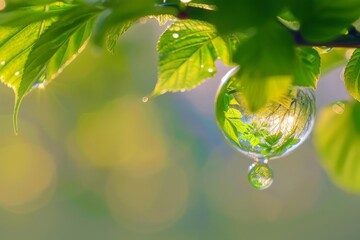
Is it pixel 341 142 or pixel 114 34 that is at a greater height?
pixel 114 34

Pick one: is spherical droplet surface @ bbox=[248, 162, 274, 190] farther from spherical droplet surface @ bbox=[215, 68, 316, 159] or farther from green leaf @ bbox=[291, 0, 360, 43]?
green leaf @ bbox=[291, 0, 360, 43]

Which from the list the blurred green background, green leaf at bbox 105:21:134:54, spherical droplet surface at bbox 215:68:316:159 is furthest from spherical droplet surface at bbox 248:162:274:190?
the blurred green background

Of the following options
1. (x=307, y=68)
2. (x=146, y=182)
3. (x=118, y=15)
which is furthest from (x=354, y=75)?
(x=146, y=182)

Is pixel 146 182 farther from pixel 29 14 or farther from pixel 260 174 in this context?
pixel 29 14

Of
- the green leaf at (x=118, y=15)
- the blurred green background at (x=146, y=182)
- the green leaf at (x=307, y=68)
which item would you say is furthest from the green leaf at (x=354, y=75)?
the blurred green background at (x=146, y=182)

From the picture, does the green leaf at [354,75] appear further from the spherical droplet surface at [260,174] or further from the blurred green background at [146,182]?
the blurred green background at [146,182]

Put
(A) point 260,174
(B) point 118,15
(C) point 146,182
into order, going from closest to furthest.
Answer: (B) point 118,15 < (A) point 260,174 < (C) point 146,182
